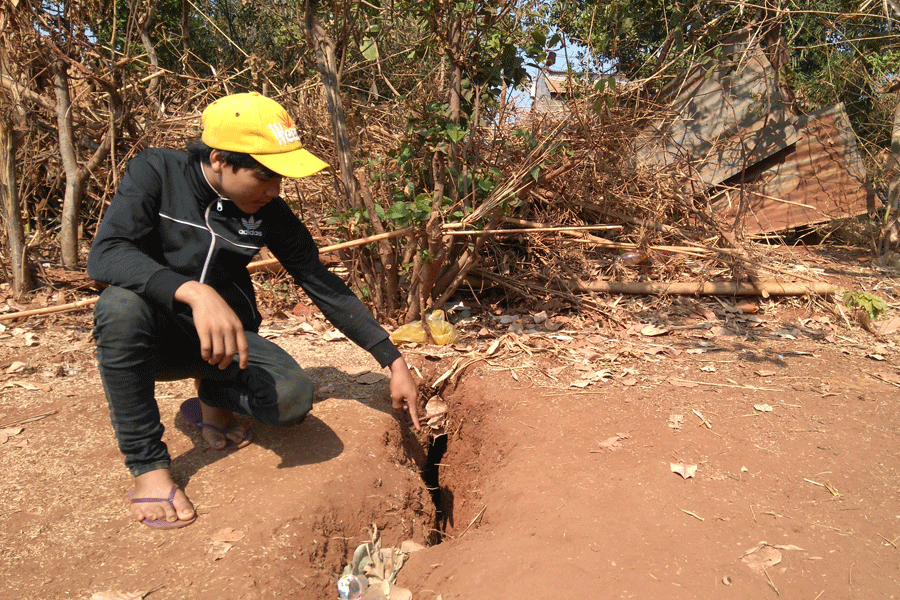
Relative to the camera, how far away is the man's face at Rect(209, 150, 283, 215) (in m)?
2.13

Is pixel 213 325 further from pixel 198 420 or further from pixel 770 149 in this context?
pixel 770 149

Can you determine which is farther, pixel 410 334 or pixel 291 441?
pixel 410 334

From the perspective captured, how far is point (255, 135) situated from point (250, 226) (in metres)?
0.43

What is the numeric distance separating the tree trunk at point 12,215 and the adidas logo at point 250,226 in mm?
2834

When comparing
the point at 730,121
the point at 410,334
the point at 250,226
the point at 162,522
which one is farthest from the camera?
the point at 730,121

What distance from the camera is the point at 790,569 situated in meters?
1.94

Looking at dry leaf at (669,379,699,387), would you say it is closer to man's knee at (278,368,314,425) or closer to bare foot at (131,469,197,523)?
man's knee at (278,368,314,425)

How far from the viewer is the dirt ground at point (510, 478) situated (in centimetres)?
195

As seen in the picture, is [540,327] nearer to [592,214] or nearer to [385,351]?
[592,214]

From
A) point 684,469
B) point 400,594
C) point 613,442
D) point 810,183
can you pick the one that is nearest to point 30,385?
point 400,594

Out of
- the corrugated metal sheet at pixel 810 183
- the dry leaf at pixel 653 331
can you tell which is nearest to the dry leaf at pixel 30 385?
the dry leaf at pixel 653 331

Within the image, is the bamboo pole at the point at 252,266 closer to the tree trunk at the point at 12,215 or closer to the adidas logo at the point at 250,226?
the adidas logo at the point at 250,226

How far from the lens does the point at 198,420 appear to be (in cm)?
261

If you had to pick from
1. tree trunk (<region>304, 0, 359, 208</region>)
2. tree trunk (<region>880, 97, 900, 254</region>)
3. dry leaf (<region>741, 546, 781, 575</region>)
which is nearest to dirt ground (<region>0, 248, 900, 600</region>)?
dry leaf (<region>741, 546, 781, 575</region>)
